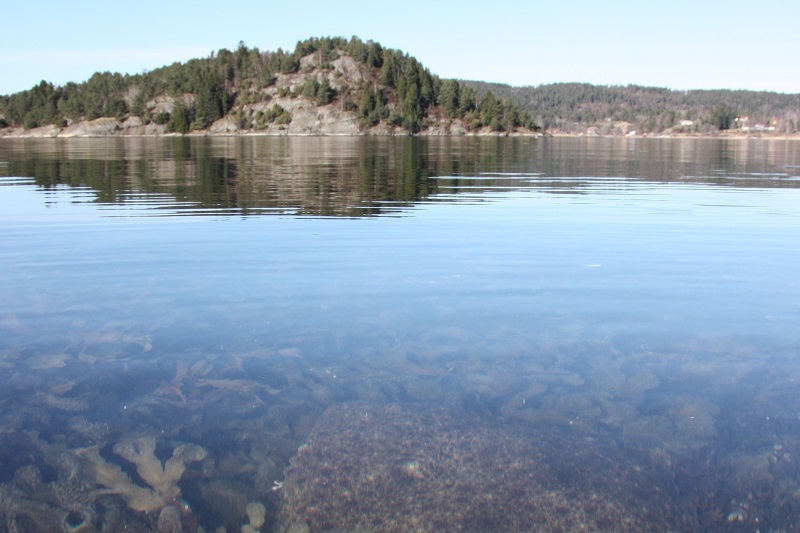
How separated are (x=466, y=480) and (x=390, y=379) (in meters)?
1.88

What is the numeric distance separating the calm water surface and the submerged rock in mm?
22

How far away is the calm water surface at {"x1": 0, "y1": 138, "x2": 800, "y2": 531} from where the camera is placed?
4.84 m

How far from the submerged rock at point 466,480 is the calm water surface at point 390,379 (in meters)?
0.02

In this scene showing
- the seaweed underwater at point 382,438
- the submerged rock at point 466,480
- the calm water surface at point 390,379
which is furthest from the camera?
the calm water surface at point 390,379

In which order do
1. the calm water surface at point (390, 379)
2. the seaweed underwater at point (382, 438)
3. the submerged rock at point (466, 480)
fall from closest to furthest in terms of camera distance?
1. the submerged rock at point (466, 480)
2. the seaweed underwater at point (382, 438)
3. the calm water surface at point (390, 379)

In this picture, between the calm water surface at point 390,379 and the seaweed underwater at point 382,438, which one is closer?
the seaweed underwater at point 382,438

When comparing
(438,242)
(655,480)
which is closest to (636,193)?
(438,242)

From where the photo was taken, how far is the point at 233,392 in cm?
644

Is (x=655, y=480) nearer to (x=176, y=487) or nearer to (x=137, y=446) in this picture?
(x=176, y=487)

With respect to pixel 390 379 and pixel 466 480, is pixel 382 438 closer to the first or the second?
pixel 466 480

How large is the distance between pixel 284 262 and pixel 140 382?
567 cm

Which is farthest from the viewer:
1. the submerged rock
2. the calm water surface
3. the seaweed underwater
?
the calm water surface

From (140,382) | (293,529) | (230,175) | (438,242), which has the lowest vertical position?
(293,529)

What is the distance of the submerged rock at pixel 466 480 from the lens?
15.1ft
